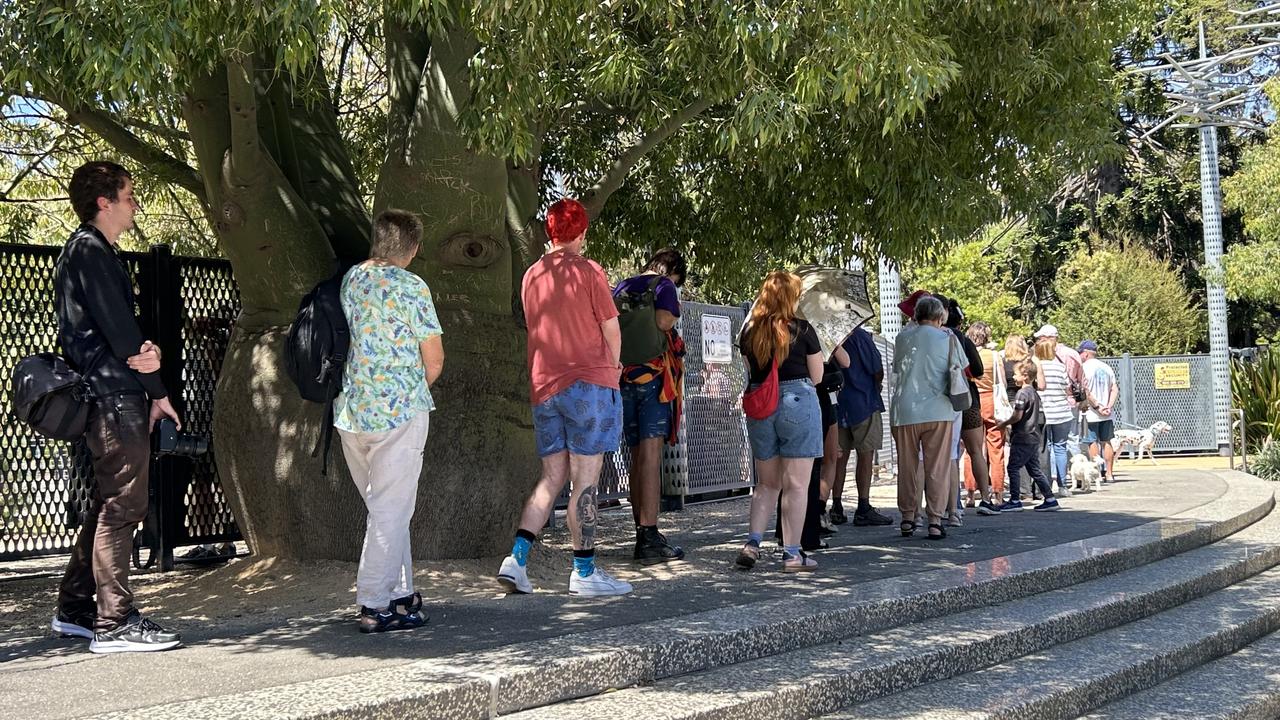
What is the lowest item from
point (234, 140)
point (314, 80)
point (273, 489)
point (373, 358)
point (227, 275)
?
point (273, 489)

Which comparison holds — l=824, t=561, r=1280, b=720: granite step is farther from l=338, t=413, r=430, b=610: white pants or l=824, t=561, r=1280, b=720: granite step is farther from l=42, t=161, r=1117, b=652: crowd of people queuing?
l=338, t=413, r=430, b=610: white pants

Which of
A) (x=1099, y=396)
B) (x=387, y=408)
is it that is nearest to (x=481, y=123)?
(x=387, y=408)

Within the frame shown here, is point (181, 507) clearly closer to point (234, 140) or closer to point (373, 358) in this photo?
point (234, 140)

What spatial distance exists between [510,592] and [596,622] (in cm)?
97

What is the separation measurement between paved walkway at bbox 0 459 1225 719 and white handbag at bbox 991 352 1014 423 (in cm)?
220

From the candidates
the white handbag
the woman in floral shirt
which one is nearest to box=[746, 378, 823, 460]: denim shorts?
the woman in floral shirt

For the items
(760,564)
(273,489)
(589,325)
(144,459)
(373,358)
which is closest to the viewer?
(144,459)

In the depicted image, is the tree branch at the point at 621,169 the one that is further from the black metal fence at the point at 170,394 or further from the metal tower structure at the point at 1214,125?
the metal tower structure at the point at 1214,125

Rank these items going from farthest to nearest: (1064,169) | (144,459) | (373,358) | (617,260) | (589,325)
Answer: (617,260), (1064,169), (589,325), (373,358), (144,459)

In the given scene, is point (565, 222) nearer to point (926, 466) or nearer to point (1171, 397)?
point (926, 466)

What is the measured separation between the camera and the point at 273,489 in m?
7.29

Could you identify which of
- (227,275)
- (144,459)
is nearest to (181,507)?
(227,275)

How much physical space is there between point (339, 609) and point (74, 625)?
3.99 ft

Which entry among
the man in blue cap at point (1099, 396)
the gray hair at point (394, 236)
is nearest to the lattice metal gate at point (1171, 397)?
the man in blue cap at point (1099, 396)
